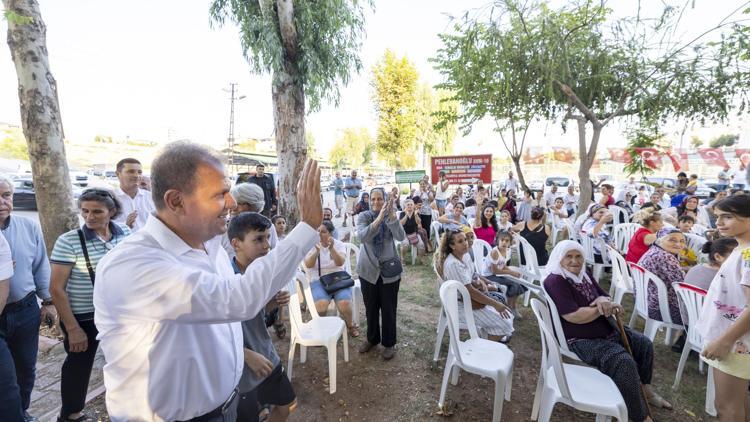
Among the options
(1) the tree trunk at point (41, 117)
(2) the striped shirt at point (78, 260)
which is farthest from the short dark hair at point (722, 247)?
(1) the tree trunk at point (41, 117)

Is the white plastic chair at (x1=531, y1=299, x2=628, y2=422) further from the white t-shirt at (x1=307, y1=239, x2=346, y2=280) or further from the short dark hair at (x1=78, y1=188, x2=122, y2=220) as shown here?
the short dark hair at (x1=78, y1=188, x2=122, y2=220)

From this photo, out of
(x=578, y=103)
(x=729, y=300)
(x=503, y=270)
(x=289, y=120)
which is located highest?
(x=578, y=103)

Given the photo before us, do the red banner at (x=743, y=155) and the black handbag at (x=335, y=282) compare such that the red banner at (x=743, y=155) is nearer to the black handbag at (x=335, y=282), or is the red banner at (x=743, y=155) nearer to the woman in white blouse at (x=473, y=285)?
the woman in white blouse at (x=473, y=285)

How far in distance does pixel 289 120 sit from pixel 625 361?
218 inches

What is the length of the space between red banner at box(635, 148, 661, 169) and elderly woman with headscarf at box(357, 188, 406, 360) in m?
9.17

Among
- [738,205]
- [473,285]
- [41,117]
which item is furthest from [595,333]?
[41,117]

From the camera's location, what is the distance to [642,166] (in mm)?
9508

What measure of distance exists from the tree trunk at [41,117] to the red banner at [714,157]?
23.4 meters

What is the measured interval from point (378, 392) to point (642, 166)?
10.4 m

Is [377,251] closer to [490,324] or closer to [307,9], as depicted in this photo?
[490,324]

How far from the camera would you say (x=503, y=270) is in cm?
443

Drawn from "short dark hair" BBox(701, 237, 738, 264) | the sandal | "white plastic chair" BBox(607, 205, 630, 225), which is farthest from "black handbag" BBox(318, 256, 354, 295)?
"white plastic chair" BBox(607, 205, 630, 225)

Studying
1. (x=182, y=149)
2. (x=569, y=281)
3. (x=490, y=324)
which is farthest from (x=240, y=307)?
(x=490, y=324)

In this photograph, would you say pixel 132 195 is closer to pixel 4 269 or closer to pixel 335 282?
pixel 4 269
